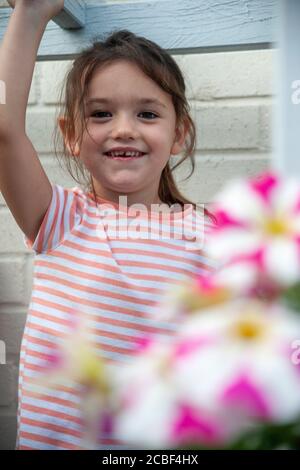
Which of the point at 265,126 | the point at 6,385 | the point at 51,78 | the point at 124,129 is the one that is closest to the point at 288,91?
the point at 124,129

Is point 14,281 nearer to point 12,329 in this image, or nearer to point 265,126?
point 12,329

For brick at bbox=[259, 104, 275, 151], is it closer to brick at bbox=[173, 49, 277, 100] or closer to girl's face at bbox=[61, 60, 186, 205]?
brick at bbox=[173, 49, 277, 100]

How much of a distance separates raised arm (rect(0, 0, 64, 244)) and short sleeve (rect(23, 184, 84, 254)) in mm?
12

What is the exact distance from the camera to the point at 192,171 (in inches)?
50.7

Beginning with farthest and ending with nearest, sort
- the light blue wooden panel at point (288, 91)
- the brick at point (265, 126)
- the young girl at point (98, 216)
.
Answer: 1. the brick at point (265, 126)
2. the young girl at point (98, 216)
3. the light blue wooden panel at point (288, 91)

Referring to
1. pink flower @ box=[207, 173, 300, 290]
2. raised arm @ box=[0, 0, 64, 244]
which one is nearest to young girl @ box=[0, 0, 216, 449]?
raised arm @ box=[0, 0, 64, 244]

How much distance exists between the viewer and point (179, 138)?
3.76 feet

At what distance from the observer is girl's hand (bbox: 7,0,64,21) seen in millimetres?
785

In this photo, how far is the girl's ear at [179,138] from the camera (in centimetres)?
114

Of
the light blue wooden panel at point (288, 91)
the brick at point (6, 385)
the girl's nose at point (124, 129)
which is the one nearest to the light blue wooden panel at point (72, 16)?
the girl's nose at point (124, 129)

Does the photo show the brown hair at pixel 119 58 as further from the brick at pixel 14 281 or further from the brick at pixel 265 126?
the brick at pixel 14 281

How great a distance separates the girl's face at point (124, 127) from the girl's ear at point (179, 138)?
90 mm
